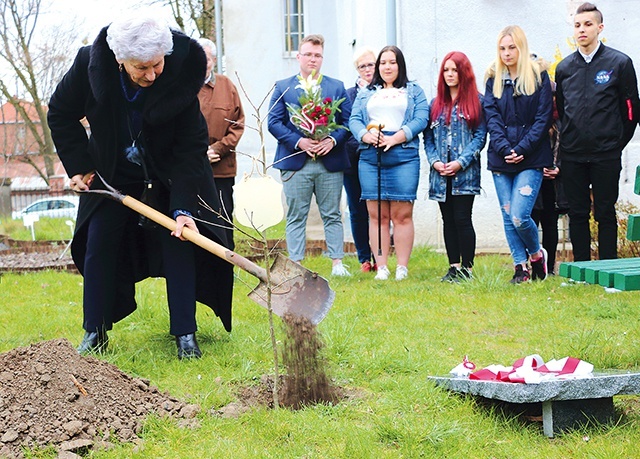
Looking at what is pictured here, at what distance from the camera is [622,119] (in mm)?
7355

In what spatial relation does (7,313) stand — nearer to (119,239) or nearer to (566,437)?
(119,239)

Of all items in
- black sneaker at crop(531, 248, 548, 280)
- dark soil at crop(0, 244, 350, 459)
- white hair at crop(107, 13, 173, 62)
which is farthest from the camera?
black sneaker at crop(531, 248, 548, 280)

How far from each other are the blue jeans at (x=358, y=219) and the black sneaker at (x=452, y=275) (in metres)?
1.28

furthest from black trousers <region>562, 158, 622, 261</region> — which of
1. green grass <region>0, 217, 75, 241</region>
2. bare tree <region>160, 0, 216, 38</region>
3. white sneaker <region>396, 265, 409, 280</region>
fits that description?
bare tree <region>160, 0, 216, 38</region>

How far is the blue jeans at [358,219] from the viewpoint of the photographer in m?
9.17

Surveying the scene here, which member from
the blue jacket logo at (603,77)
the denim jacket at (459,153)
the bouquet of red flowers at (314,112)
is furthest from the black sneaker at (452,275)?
the blue jacket logo at (603,77)

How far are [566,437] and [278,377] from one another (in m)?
1.37

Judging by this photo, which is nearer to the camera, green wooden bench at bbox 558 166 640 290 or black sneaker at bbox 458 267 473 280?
green wooden bench at bbox 558 166 640 290

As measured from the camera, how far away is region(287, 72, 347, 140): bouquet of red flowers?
26.9 ft

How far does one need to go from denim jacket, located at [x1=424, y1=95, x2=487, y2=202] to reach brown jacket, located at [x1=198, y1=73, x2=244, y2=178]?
1.75 m

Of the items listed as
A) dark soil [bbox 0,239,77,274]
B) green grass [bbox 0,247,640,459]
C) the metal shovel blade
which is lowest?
dark soil [bbox 0,239,77,274]

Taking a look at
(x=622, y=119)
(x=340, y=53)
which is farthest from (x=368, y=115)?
(x=340, y=53)

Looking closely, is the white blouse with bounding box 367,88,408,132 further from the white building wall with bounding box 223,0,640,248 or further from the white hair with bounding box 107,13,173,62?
the white hair with bounding box 107,13,173,62

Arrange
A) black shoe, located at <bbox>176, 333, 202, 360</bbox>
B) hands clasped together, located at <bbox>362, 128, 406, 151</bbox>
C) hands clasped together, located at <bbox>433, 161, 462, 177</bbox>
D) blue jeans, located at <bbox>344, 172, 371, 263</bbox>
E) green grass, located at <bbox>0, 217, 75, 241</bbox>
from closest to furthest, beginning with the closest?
black shoe, located at <bbox>176, 333, 202, 360</bbox>, hands clasped together, located at <bbox>433, 161, 462, 177</bbox>, hands clasped together, located at <bbox>362, 128, 406, 151</bbox>, blue jeans, located at <bbox>344, 172, 371, 263</bbox>, green grass, located at <bbox>0, 217, 75, 241</bbox>
